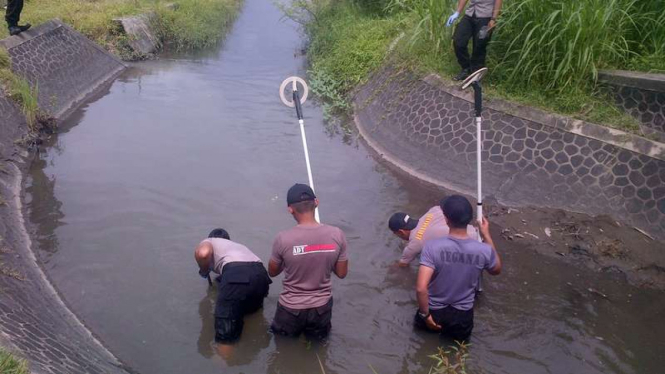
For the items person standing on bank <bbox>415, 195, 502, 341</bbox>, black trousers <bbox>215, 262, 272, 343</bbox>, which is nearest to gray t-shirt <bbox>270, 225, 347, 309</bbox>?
black trousers <bbox>215, 262, 272, 343</bbox>

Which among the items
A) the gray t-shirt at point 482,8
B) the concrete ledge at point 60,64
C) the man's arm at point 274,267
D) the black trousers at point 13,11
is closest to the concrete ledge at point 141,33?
the concrete ledge at point 60,64

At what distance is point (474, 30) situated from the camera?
7.62 m

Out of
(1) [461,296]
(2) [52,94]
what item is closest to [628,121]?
(1) [461,296]

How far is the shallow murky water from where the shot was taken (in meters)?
4.60

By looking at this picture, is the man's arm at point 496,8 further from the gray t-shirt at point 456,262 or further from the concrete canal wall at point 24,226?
the concrete canal wall at point 24,226

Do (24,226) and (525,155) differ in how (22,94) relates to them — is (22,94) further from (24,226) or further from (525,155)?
(525,155)

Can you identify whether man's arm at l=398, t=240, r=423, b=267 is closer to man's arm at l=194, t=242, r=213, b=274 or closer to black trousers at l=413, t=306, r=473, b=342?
black trousers at l=413, t=306, r=473, b=342

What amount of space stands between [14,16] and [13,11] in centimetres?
14

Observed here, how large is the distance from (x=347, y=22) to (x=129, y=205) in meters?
7.36

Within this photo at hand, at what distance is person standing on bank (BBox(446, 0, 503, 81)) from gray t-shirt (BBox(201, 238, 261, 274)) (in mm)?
4401

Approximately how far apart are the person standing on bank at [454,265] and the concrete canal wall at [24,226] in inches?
91.7

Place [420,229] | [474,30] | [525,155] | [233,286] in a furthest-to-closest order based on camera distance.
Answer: [474,30] < [525,155] < [420,229] < [233,286]

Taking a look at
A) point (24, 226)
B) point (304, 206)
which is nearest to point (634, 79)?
point (304, 206)

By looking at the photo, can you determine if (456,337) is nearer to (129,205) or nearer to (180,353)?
(180,353)
